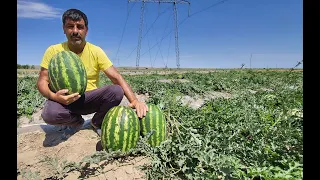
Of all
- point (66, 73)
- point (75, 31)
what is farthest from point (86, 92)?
point (75, 31)

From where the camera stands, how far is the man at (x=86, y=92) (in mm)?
3818

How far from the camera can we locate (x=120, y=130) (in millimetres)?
3088

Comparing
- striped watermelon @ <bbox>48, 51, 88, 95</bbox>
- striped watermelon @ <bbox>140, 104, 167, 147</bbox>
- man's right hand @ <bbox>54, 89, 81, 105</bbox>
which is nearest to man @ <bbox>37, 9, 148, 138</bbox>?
man's right hand @ <bbox>54, 89, 81, 105</bbox>

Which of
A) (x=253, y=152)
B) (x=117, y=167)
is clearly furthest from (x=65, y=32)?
(x=253, y=152)

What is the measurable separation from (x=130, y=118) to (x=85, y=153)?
0.90 m

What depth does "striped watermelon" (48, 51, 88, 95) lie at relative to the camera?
3492mm

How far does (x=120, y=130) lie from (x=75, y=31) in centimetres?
157

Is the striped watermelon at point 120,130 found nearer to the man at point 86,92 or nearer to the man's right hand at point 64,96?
the man at point 86,92

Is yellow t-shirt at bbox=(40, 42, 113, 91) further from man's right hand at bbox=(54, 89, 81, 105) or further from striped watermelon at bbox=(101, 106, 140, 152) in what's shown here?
striped watermelon at bbox=(101, 106, 140, 152)

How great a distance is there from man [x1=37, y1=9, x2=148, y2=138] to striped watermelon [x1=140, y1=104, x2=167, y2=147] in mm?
373

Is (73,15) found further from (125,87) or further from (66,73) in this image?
(125,87)
